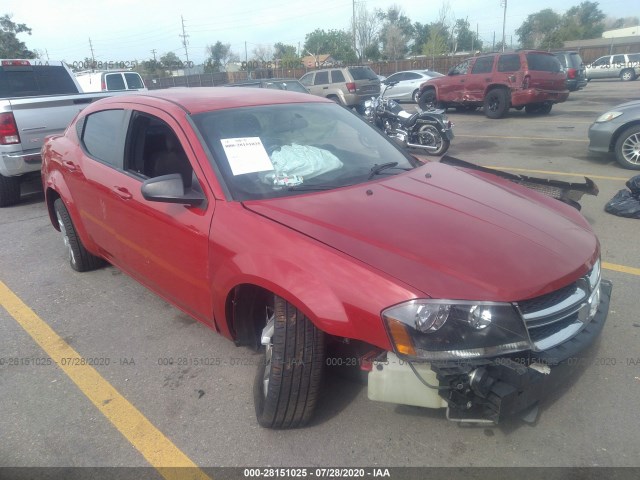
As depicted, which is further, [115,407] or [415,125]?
[415,125]

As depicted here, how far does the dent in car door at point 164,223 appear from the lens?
2809 mm

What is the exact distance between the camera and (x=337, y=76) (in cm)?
1777

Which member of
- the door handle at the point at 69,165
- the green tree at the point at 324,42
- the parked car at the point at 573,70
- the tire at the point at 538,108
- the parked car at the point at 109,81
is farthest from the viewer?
the green tree at the point at 324,42

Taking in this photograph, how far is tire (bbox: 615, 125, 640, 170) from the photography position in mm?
7625

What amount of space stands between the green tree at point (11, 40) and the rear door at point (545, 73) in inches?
1419

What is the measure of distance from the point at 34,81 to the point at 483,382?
31.2ft

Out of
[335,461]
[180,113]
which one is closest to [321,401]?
[335,461]

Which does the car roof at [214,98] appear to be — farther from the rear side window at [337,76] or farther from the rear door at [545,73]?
the rear side window at [337,76]

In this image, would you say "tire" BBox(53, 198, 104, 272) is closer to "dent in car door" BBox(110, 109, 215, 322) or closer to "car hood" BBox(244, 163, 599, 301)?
"dent in car door" BBox(110, 109, 215, 322)

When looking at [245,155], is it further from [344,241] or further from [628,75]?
[628,75]

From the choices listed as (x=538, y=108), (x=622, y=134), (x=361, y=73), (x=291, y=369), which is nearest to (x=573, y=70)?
(x=538, y=108)

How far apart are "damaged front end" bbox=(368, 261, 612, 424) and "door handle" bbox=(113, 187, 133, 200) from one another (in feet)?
6.72

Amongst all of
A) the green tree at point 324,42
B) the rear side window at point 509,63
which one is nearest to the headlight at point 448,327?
the rear side window at point 509,63

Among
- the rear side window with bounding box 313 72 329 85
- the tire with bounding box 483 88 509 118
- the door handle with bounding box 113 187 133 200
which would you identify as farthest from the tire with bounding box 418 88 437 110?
the door handle with bounding box 113 187 133 200
